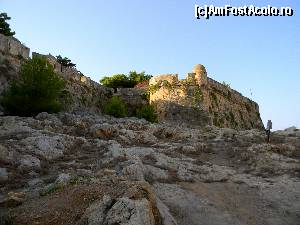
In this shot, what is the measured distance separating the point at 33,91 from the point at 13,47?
5692mm

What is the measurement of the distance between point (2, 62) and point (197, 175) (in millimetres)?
17155

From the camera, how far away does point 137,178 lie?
11.1 m

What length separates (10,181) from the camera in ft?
35.9

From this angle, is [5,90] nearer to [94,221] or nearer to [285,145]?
[285,145]

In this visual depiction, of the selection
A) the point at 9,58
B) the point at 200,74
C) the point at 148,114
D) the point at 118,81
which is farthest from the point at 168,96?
the point at 9,58

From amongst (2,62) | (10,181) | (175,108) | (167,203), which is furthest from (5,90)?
(167,203)

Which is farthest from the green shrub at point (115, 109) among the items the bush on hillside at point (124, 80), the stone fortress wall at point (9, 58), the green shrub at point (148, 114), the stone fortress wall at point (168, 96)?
the bush on hillside at point (124, 80)

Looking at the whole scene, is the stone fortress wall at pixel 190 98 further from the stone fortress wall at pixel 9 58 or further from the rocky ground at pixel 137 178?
the rocky ground at pixel 137 178

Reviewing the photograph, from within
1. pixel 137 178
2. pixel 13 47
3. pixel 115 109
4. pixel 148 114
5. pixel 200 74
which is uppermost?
pixel 13 47

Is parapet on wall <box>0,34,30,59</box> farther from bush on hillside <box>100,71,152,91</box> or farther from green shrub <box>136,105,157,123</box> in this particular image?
bush on hillside <box>100,71,152,91</box>

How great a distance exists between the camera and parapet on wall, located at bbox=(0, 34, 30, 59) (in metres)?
26.5

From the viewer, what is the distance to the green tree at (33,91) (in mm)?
22391

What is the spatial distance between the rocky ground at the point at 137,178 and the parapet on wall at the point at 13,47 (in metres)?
8.70

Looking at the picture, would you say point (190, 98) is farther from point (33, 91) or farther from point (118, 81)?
point (33, 91)
